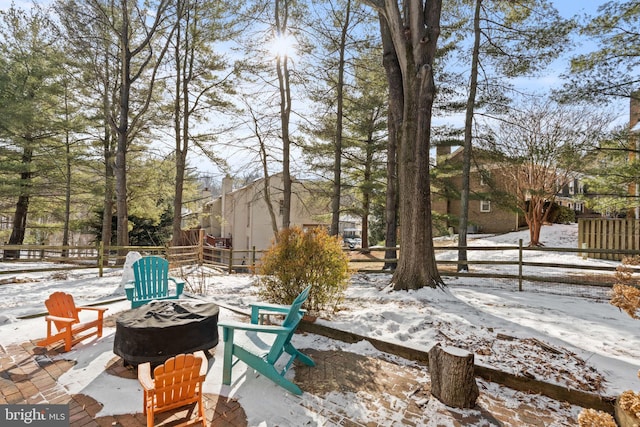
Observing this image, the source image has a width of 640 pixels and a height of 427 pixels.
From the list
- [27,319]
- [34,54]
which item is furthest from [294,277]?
[34,54]

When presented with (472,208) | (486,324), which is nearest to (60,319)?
(486,324)

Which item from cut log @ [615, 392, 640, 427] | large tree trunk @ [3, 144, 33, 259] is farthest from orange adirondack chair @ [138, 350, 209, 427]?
large tree trunk @ [3, 144, 33, 259]

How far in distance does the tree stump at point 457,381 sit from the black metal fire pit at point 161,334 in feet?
7.90

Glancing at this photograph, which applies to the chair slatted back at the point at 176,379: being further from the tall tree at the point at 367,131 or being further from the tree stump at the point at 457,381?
the tall tree at the point at 367,131

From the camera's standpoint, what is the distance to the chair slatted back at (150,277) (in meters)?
5.32

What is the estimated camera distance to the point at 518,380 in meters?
3.18

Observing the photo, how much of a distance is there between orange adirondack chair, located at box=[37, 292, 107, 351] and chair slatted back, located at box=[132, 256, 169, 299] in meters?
0.99

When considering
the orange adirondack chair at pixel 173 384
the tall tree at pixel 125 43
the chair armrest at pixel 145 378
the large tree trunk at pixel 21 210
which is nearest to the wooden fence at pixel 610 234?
the orange adirondack chair at pixel 173 384

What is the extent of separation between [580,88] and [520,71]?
1728 millimetres

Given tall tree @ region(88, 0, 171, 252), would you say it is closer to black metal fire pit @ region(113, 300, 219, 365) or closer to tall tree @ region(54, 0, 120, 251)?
tall tree @ region(54, 0, 120, 251)

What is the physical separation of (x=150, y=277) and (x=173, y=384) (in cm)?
357

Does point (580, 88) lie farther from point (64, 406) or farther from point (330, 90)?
point (64, 406)

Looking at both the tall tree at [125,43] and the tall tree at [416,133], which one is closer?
the tall tree at [416,133]

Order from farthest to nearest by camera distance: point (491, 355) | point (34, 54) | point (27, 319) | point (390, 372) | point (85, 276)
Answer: point (34, 54) < point (85, 276) < point (27, 319) < point (491, 355) < point (390, 372)
